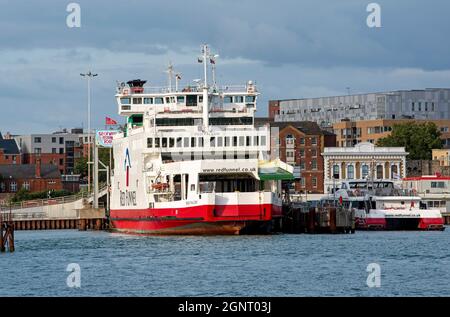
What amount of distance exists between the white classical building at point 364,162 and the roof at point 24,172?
52.2 metres

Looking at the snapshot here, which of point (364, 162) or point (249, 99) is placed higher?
point (249, 99)

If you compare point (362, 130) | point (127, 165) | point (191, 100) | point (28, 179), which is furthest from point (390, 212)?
point (28, 179)

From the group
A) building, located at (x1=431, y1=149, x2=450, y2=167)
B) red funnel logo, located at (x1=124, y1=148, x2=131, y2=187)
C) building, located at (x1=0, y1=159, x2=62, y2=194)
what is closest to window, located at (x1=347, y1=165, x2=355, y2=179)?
building, located at (x1=431, y1=149, x2=450, y2=167)

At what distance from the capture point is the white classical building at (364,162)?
512 feet

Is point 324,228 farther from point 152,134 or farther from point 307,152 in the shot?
point 307,152

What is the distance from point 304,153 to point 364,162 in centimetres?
1047

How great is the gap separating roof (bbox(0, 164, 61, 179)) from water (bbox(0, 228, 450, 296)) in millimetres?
115556

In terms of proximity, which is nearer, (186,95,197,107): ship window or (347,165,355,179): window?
(186,95,197,107): ship window

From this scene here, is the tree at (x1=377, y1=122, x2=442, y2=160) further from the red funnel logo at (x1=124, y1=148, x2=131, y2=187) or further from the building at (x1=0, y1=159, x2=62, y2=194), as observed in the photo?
the red funnel logo at (x1=124, y1=148, x2=131, y2=187)

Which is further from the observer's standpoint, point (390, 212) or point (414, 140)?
point (414, 140)

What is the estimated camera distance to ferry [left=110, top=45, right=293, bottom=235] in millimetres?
75250

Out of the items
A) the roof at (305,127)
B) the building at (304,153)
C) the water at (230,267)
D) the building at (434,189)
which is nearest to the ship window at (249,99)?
the water at (230,267)

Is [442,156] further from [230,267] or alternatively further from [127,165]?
[230,267]

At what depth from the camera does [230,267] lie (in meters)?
55.6
